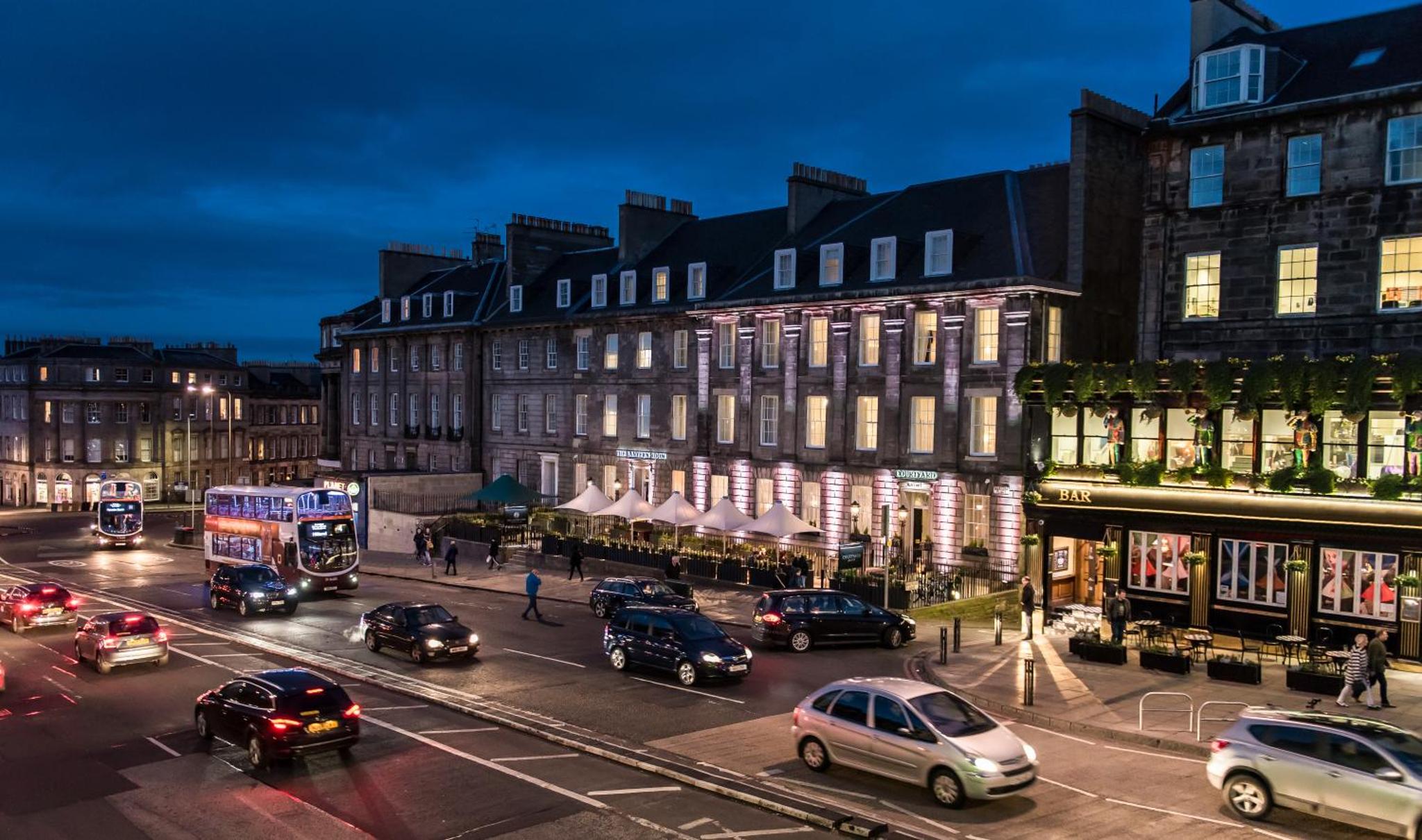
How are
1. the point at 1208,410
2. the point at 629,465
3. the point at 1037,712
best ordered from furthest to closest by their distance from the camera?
1. the point at 629,465
2. the point at 1208,410
3. the point at 1037,712

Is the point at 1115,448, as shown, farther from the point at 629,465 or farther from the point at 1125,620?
the point at 629,465

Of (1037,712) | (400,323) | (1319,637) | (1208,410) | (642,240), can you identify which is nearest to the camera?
(1037,712)

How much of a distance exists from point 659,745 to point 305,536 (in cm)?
2540

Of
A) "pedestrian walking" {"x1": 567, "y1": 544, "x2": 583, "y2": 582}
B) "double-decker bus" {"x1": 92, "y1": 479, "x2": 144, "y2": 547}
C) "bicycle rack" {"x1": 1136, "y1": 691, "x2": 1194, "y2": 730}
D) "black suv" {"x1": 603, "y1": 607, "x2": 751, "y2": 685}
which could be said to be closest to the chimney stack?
"pedestrian walking" {"x1": 567, "y1": 544, "x2": 583, "y2": 582}

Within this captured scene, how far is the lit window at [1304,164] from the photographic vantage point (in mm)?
31109

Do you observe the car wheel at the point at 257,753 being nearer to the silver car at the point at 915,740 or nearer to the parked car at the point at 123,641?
the silver car at the point at 915,740

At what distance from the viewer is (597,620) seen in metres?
34.8

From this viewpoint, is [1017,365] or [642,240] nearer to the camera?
[1017,365]

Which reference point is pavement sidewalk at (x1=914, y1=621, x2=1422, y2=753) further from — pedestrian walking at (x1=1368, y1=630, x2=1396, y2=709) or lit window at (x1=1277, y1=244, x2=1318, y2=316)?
lit window at (x1=1277, y1=244, x2=1318, y2=316)

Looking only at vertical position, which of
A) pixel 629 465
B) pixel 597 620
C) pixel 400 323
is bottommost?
pixel 597 620

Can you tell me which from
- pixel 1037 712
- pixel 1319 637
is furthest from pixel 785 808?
pixel 1319 637

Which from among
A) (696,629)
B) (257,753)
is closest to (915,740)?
(696,629)

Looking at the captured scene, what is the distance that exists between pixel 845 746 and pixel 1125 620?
545 inches

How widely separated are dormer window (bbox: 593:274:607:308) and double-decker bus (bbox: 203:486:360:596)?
1895 centimetres
